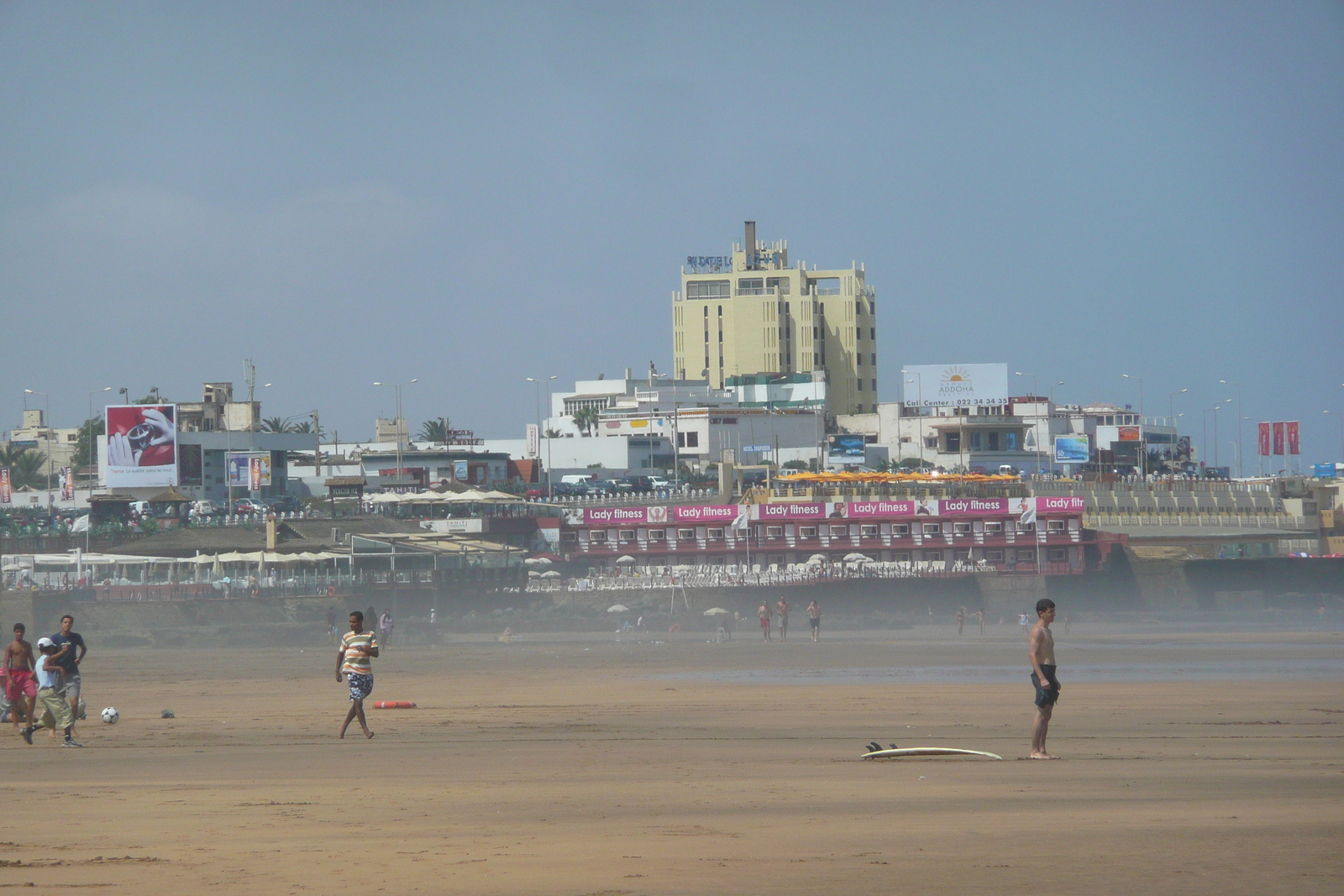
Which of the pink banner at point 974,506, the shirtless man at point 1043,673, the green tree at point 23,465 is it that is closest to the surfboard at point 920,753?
the shirtless man at point 1043,673

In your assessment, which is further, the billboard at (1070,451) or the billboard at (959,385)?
the billboard at (959,385)

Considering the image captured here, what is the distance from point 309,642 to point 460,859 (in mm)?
35050

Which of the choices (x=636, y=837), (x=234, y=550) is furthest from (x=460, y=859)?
(x=234, y=550)

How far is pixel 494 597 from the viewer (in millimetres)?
50000

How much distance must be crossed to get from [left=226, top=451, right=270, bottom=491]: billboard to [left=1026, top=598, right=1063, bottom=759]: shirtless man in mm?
67885

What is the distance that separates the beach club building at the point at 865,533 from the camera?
64.8 meters

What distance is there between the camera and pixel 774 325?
146250mm

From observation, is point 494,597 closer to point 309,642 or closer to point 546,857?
point 309,642

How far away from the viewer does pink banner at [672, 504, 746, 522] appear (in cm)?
6706

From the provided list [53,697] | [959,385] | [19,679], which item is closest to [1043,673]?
[53,697]

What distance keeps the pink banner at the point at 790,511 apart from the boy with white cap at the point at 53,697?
5228 centimetres

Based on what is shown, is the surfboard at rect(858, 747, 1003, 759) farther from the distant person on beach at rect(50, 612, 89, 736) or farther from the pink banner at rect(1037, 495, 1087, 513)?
the pink banner at rect(1037, 495, 1087, 513)

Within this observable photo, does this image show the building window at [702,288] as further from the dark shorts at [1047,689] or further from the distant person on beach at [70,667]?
the dark shorts at [1047,689]

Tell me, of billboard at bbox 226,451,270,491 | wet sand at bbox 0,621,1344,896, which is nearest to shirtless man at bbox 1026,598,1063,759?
wet sand at bbox 0,621,1344,896
